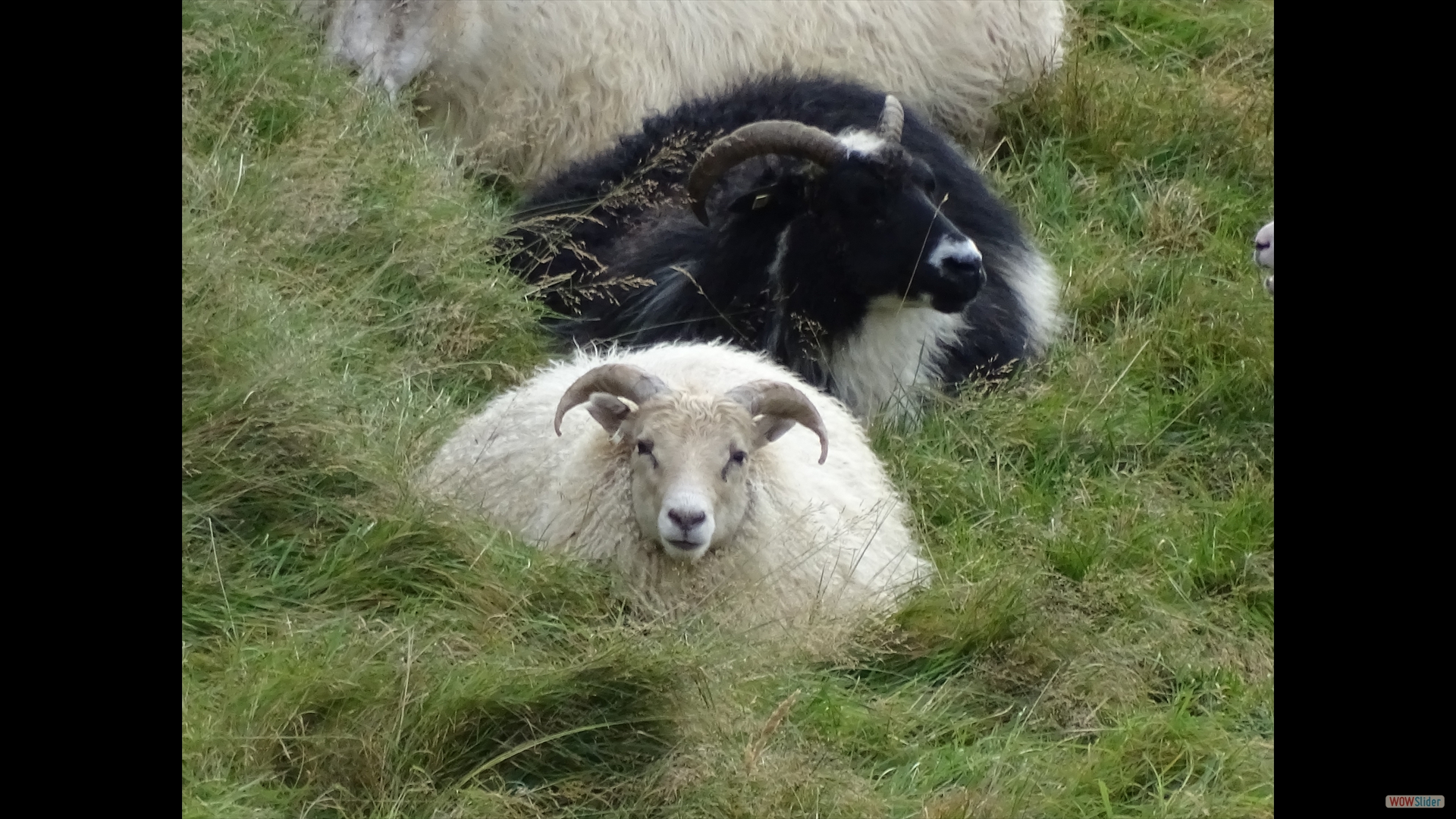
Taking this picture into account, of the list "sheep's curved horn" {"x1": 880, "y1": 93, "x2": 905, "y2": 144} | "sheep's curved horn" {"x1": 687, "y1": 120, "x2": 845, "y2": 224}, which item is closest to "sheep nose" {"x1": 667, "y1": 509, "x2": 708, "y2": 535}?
"sheep's curved horn" {"x1": 687, "y1": 120, "x2": 845, "y2": 224}

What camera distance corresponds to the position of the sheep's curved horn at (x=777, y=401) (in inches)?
217

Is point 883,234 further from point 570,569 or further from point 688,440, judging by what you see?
point 570,569

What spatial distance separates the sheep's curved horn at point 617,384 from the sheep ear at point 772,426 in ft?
1.10

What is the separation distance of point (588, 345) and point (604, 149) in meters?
1.48

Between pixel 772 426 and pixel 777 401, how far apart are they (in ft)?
0.27

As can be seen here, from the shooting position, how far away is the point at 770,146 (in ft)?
22.3

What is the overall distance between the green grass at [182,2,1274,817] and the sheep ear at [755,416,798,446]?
613 mm

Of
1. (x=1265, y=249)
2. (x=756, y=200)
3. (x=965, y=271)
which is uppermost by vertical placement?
(x=756, y=200)

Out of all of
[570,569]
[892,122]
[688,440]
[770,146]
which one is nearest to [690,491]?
[688,440]

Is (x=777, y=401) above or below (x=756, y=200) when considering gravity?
above

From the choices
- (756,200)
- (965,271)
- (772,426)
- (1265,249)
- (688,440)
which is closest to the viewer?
(688,440)

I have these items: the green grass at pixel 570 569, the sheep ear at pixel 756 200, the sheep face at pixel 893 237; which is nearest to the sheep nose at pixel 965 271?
the sheep face at pixel 893 237

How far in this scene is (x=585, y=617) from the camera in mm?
4828
